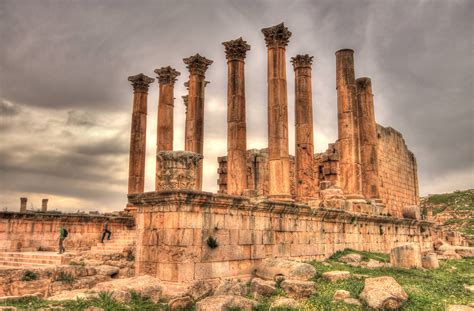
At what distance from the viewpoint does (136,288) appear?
8703mm

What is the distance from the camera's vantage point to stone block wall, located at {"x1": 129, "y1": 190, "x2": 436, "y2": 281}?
32.2ft

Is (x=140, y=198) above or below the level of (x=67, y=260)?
above

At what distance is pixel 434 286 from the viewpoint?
37.2ft

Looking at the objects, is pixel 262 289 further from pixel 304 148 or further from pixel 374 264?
pixel 304 148

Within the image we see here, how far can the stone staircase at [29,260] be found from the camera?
1340cm

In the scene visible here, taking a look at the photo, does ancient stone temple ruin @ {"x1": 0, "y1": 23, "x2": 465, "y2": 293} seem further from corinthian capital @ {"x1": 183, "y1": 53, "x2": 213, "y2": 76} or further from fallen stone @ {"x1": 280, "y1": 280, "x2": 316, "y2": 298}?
fallen stone @ {"x1": 280, "y1": 280, "x2": 316, "y2": 298}

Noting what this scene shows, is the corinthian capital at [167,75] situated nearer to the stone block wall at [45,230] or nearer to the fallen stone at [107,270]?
the stone block wall at [45,230]

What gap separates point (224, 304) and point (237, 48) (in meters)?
14.2

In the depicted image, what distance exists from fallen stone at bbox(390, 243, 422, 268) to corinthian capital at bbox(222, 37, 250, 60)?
36.0 ft

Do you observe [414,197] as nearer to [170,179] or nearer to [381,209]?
[381,209]

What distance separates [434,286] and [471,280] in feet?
8.90

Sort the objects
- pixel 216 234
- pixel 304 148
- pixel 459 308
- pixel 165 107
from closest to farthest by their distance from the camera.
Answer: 1. pixel 459 308
2. pixel 216 234
3. pixel 304 148
4. pixel 165 107

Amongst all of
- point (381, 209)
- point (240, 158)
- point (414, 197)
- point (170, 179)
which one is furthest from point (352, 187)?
point (414, 197)

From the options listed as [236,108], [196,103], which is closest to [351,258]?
[236,108]
